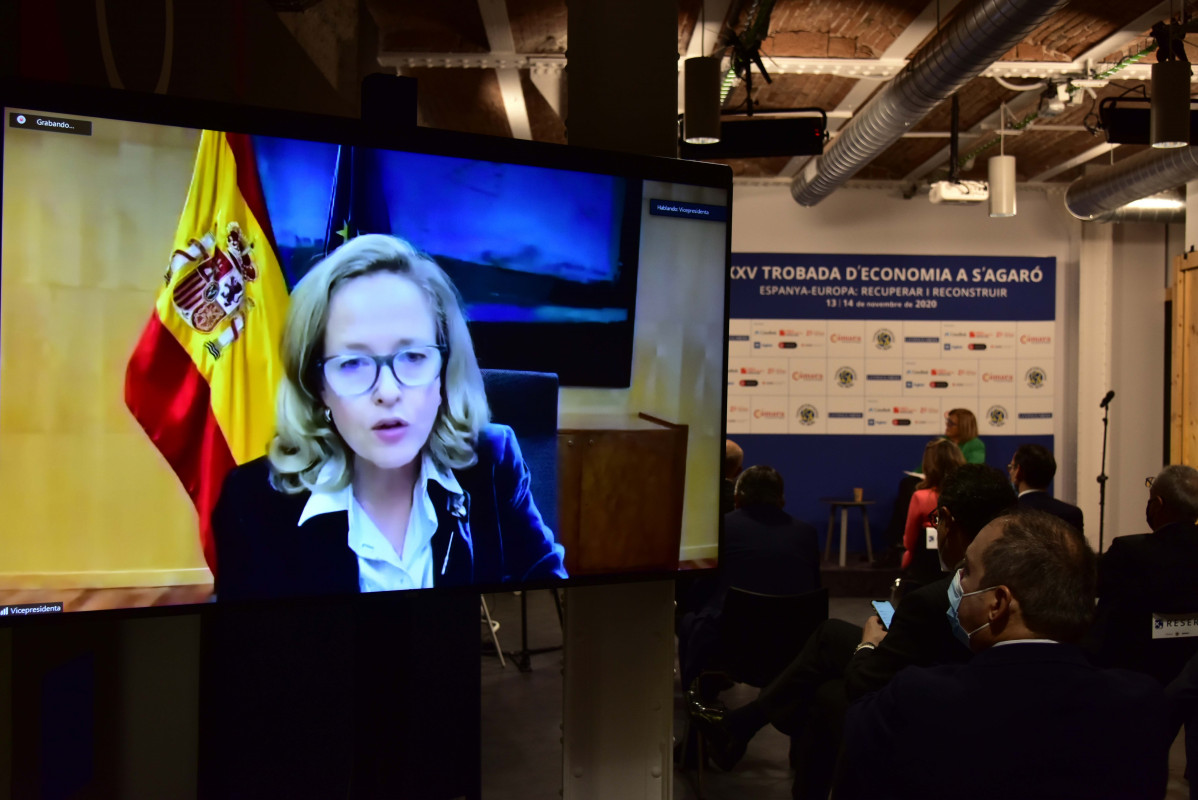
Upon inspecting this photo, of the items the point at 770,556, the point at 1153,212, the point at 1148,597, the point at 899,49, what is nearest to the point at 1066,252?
the point at 1153,212

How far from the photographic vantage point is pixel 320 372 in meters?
1.36

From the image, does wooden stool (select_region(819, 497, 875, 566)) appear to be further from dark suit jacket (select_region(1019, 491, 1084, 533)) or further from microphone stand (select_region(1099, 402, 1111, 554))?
dark suit jacket (select_region(1019, 491, 1084, 533))

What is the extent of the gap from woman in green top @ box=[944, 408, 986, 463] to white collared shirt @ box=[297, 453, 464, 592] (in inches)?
266

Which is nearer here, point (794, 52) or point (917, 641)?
point (917, 641)

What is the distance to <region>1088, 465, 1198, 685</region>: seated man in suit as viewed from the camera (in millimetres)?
3062

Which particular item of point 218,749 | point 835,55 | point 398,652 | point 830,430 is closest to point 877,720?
point 398,652

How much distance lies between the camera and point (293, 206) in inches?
52.2

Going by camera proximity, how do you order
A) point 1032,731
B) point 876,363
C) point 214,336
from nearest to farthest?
point 214,336 → point 1032,731 → point 876,363

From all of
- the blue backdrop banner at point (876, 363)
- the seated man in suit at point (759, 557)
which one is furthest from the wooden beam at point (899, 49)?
the seated man in suit at point (759, 557)

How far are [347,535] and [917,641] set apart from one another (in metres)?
1.44

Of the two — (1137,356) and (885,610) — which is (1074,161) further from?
(885,610)

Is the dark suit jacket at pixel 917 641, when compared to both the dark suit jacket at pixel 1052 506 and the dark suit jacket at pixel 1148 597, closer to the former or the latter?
the dark suit jacket at pixel 1148 597

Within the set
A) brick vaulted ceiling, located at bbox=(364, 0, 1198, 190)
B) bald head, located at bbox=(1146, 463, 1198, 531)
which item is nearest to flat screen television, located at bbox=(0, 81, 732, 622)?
bald head, located at bbox=(1146, 463, 1198, 531)

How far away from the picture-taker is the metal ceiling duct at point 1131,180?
6.20 meters
